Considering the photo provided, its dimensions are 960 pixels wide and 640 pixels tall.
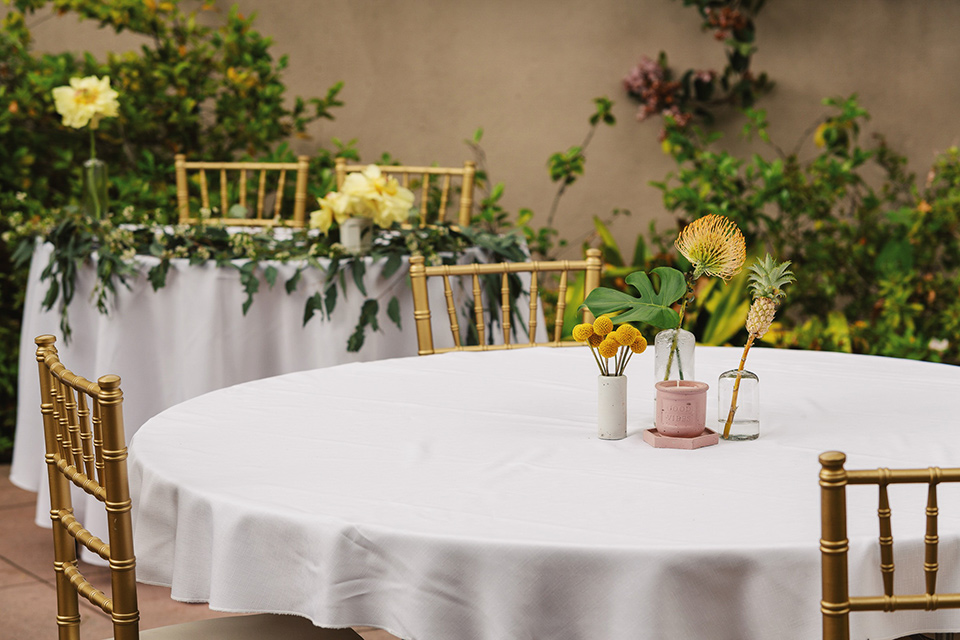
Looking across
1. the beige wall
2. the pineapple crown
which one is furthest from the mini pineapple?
the beige wall

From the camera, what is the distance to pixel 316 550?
1.13 metres

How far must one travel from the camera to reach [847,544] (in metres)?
0.93

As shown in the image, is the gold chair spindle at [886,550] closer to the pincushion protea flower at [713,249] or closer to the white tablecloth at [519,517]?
the white tablecloth at [519,517]

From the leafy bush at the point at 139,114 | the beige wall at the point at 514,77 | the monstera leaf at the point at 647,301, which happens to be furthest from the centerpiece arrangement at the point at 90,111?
the monstera leaf at the point at 647,301

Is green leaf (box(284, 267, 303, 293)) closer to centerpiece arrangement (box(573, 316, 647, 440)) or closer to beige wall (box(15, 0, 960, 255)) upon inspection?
centerpiece arrangement (box(573, 316, 647, 440))

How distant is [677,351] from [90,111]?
2.54 meters

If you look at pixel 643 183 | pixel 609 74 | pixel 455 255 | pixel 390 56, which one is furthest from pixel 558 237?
pixel 455 255

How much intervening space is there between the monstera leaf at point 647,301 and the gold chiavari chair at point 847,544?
1.80ft

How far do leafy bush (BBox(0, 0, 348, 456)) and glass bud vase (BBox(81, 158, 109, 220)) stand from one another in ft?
2.41

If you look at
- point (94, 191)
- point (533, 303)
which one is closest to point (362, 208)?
point (533, 303)

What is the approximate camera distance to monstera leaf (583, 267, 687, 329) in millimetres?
1474

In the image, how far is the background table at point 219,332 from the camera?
112 inches

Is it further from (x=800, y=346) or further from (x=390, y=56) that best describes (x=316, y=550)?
(x=390, y=56)

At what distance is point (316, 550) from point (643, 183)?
406cm
